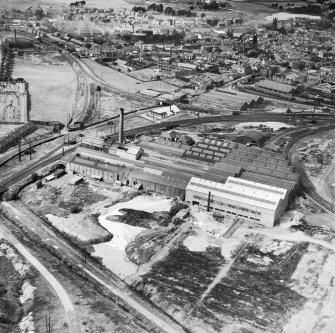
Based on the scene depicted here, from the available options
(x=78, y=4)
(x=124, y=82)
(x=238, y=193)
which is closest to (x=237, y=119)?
(x=124, y=82)

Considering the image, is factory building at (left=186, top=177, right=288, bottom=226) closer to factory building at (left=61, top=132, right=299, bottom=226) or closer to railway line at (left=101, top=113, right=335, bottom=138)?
factory building at (left=61, top=132, right=299, bottom=226)

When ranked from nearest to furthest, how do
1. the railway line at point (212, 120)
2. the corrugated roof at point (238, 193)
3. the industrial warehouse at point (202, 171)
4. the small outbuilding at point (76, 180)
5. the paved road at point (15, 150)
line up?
the corrugated roof at point (238, 193)
the industrial warehouse at point (202, 171)
the small outbuilding at point (76, 180)
the paved road at point (15, 150)
the railway line at point (212, 120)

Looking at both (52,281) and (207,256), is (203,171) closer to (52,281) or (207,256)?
(207,256)

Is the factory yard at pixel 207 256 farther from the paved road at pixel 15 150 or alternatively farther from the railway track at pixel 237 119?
the railway track at pixel 237 119

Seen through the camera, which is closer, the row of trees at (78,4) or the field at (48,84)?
the field at (48,84)

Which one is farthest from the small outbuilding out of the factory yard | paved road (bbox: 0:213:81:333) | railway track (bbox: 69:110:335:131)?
railway track (bbox: 69:110:335:131)

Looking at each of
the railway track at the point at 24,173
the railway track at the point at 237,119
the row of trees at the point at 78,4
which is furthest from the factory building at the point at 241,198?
the row of trees at the point at 78,4
